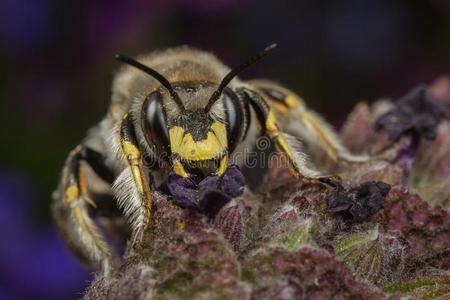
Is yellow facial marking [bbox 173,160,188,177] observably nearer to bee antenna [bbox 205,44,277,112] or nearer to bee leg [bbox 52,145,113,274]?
bee antenna [bbox 205,44,277,112]

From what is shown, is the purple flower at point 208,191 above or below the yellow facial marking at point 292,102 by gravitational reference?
below

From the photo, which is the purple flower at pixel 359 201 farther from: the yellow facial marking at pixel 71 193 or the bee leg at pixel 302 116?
the yellow facial marking at pixel 71 193

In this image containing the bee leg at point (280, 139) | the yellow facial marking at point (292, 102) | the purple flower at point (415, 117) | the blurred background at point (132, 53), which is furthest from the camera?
the blurred background at point (132, 53)

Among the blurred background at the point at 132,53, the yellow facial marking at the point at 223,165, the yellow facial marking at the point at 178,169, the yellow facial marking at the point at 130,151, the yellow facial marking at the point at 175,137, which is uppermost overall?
the blurred background at the point at 132,53

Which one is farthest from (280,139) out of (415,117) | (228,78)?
(415,117)

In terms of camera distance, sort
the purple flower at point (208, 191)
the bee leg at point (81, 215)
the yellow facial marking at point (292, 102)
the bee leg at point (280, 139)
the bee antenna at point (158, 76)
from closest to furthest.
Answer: the purple flower at point (208, 191)
the bee antenna at point (158, 76)
the bee leg at point (280, 139)
the bee leg at point (81, 215)
the yellow facial marking at point (292, 102)

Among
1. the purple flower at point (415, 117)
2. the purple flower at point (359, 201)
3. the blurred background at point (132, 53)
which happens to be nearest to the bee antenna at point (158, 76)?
the purple flower at point (359, 201)

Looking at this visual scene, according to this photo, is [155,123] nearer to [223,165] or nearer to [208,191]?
[223,165]
